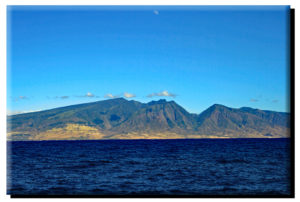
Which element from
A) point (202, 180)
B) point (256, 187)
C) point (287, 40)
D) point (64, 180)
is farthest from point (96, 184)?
point (287, 40)

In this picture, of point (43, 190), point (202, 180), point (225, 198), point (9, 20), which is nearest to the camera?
point (225, 198)

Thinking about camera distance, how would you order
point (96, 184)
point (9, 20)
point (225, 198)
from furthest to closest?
point (96, 184), point (9, 20), point (225, 198)

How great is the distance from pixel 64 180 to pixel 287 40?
12.0 metres

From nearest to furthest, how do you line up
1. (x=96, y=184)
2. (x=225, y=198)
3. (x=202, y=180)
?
(x=225, y=198), (x=96, y=184), (x=202, y=180)

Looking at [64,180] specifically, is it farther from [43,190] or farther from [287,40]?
[287,40]

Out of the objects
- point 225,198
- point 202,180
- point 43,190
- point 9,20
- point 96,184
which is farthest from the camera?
point 202,180

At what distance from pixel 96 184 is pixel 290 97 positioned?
9.87 metres
